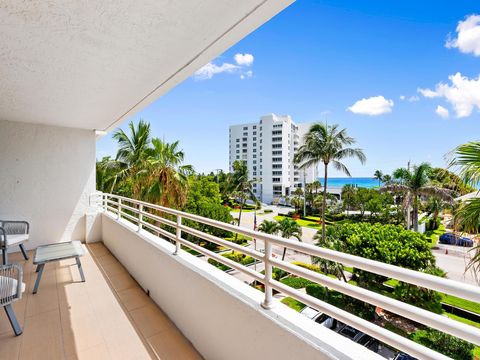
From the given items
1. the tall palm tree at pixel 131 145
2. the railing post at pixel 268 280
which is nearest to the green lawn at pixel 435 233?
the tall palm tree at pixel 131 145

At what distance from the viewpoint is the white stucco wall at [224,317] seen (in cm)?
125

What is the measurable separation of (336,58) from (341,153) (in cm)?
1641

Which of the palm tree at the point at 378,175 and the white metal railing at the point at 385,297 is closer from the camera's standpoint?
the white metal railing at the point at 385,297

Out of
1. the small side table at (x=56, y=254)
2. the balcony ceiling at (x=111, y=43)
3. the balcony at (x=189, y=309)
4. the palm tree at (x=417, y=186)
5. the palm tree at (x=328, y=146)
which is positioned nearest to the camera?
the balcony at (x=189, y=309)

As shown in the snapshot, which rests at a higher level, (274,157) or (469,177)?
(274,157)

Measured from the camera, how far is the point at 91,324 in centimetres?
250

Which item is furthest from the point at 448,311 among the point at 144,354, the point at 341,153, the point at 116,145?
the point at 116,145

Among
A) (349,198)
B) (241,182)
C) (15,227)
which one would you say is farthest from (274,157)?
(15,227)

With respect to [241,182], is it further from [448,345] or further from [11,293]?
[11,293]

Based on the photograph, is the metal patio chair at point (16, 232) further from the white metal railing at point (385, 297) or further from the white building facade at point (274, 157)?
the white building facade at point (274, 157)

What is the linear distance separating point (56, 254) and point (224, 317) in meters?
2.93

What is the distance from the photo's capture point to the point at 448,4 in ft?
83.4

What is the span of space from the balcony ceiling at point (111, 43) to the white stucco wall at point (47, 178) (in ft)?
5.79

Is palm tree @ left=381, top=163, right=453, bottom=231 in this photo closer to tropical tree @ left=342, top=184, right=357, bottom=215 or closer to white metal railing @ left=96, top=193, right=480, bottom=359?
tropical tree @ left=342, top=184, right=357, bottom=215
